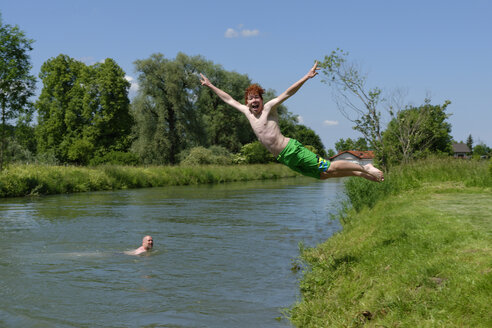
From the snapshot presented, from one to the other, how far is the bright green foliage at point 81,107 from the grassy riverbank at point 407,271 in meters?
50.2

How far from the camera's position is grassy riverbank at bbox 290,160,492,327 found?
505 cm

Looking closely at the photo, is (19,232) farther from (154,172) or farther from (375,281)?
(154,172)

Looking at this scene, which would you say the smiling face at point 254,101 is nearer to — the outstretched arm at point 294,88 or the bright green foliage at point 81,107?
the outstretched arm at point 294,88

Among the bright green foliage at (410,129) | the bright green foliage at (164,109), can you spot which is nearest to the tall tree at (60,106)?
the bright green foliage at (164,109)

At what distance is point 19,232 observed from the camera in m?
15.4

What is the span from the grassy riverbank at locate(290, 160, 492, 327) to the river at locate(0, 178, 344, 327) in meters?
0.77

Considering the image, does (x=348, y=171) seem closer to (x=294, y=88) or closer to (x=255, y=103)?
(x=294, y=88)

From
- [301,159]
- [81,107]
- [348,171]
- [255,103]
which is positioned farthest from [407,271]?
[81,107]

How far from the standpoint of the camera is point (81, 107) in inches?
2288

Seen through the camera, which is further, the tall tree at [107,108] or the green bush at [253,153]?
the green bush at [253,153]

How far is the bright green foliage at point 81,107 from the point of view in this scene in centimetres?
5728

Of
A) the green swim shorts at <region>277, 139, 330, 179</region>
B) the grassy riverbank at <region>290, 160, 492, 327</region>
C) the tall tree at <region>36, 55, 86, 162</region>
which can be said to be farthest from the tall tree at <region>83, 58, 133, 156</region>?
the green swim shorts at <region>277, 139, 330, 179</region>

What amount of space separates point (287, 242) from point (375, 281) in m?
7.24

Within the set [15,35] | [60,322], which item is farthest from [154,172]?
[60,322]
